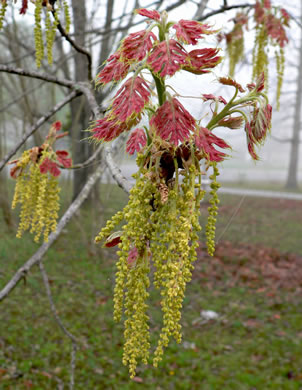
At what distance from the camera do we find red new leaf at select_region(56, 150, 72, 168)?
1668 mm

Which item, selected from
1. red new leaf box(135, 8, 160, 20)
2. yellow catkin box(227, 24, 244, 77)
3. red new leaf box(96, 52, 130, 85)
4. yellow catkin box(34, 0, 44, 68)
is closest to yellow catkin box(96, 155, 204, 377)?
red new leaf box(96, 52, 130, 85)

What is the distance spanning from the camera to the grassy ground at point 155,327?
3.93 meters

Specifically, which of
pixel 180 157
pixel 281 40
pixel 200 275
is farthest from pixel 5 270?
pixel 180 157

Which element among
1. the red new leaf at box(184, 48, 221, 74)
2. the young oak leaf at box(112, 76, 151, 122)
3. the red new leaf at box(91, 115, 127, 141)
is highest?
the red new leaf at box(184, 48, 221, 74)

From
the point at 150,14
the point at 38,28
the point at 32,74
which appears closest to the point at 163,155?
the point at 150,14

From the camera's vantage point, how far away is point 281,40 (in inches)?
87.0

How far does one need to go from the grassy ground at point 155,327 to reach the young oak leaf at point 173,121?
1666 mm

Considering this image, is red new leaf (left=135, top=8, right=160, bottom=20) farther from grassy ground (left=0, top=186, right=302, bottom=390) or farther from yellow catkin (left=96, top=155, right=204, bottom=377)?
grassy ground (left=0, top=186, right=302, bottom=390)

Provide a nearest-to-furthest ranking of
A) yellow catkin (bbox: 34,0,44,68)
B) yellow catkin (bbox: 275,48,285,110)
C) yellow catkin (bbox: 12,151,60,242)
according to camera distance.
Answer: yellow catkin (bbox: 34,0,44,68), yellow catkin (bbox: 12,151,60,242), yellow catkin (bbox: 275,48,285,110)

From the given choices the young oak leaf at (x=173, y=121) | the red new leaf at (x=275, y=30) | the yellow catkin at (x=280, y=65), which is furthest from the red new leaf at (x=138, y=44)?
the red new leaf at (x=275, y=30)

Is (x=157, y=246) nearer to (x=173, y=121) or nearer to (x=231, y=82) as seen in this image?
(x=173, y=121)

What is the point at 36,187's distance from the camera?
1494mm

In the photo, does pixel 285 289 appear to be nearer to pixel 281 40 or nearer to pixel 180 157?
pixel 281 40

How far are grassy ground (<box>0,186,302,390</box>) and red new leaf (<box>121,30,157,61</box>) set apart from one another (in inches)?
68.8
